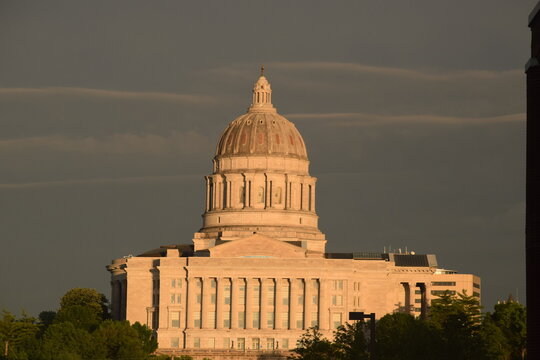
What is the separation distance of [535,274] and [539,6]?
12.2 metres

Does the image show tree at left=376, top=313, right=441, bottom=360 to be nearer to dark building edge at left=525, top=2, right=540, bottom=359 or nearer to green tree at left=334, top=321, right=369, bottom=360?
green tree at left=334, top=321, right=369, bottom=360

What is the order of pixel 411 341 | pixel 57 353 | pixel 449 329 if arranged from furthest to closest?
1. pixel 57 353
2. pixel 449 329
3. pixel 411 341

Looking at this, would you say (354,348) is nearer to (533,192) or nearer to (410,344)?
(410,344)

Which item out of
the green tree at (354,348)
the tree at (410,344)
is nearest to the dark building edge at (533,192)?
the tree at (410,344)

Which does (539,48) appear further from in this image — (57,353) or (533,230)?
(57,353)

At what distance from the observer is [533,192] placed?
81438 millimetres

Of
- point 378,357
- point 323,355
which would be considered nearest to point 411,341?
point 378,357

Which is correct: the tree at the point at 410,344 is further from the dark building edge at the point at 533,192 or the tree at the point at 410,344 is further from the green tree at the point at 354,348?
the dark building edge at the point at 533,192

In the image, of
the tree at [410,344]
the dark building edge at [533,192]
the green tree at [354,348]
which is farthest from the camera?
the green tree at [354,348]

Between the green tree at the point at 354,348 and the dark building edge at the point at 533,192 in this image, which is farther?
the green tree at the point at 354,348

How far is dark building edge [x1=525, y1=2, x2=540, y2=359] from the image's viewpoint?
3177 inches

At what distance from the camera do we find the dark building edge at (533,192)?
8069 cm

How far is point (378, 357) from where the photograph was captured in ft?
536

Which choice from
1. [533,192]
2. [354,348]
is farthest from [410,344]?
[533,192]
